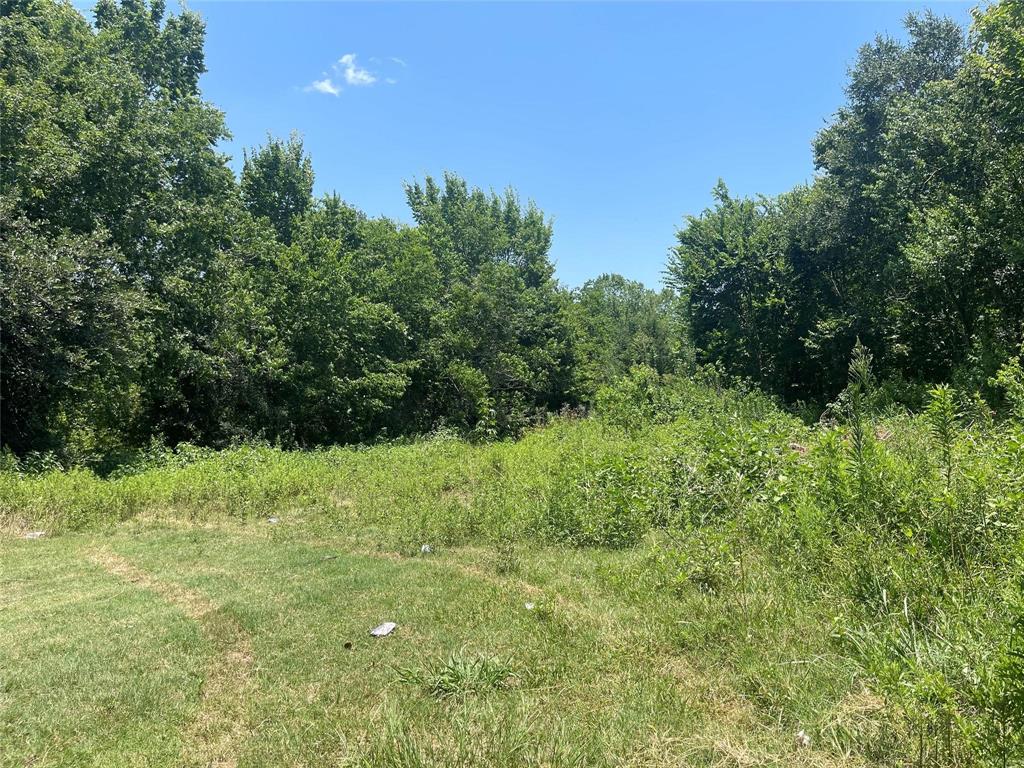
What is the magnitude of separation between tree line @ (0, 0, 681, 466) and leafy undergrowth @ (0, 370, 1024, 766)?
26.1ft

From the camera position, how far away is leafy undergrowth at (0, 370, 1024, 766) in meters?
2.88

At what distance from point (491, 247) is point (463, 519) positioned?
24.7m

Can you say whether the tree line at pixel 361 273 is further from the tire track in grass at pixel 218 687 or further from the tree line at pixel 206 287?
the tire track in grass at pixel 218 687

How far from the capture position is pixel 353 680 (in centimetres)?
390

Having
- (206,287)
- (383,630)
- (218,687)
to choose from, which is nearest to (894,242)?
(383,630)

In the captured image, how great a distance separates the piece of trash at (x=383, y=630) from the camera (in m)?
4.70

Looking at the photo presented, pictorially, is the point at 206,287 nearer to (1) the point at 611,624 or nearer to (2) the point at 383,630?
(2) the point at 383,630

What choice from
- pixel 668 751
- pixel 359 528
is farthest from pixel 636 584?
pixel 359 528

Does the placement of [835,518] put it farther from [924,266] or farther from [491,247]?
[491,247]

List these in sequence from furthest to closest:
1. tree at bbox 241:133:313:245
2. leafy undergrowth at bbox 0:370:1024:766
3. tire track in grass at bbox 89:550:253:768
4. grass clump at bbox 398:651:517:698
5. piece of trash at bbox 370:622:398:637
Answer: tree at bbox 241:133:313:245
piece of trash at bbox 370:622:398:637
grass clump at bbox 398:651:517:698
tire track in grass at bbox 89:550:253:768
leafy undergrowth at bbox 0:370:1024:766

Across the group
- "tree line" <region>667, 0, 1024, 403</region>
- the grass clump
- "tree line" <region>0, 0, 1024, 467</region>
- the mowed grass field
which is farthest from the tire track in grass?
"tree line" <region>667, 0, 1024, 403</region>

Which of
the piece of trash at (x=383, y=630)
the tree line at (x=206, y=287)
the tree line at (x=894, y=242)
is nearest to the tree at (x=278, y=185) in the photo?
the tree line at (x=206, y=287)

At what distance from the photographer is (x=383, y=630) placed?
4.73m

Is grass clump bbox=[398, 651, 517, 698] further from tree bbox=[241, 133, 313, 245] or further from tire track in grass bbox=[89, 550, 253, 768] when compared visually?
tree bbox=[241, 133, 313, 245]
